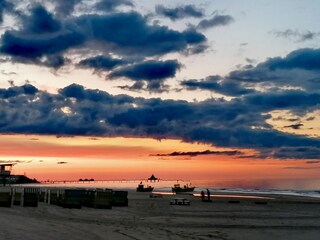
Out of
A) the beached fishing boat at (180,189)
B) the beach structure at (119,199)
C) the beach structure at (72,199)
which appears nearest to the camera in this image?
the beach structure at (72,199)

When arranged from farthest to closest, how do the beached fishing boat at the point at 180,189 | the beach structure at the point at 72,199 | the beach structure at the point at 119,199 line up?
the beached fishing boat at the point at 180,189 < the beach structure at the point at 119,199 < the beach structure at the point at 72,199

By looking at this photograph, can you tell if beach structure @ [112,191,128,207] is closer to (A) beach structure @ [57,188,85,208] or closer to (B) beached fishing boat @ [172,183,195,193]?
(A) beach structure @ [57,188,85,208]

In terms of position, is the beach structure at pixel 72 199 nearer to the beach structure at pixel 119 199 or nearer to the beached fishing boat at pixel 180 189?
the beach structure at pixel 119 199

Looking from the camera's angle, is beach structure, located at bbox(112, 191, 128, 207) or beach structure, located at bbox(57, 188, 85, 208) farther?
beach structure, located at bbox(112, 191, 128, 207)

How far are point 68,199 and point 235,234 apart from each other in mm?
19772

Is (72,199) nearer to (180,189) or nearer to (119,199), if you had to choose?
(119,199)

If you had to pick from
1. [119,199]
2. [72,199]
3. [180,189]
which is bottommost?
[119,199]

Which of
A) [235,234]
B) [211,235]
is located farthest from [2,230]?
[235,234]

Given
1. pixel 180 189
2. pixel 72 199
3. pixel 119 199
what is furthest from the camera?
pixel 180 189

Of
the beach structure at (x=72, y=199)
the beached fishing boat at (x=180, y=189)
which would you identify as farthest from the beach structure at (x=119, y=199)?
the beached fishing boat at (x=180, y=189)

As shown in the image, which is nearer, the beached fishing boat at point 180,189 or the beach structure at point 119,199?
the beach structure at point 119,199

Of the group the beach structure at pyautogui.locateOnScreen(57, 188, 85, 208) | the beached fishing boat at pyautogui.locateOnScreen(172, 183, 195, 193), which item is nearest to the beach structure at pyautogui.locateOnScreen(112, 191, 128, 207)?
the beach structure at pyautogui.locateOnScreen(57, 188, 85, 208)

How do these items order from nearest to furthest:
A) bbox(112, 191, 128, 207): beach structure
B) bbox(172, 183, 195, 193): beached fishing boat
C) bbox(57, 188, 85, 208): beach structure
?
bbox(57, 188, 85, 208): beach structure, bbox(112, 191, 128, 207): beach structure, bbox(172, 183, 195, 193): beached fishing boat

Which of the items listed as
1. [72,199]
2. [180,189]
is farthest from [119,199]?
[180,189]
